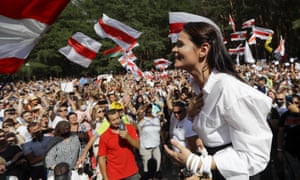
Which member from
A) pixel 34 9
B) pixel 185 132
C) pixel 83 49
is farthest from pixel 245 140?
pixel 83 49

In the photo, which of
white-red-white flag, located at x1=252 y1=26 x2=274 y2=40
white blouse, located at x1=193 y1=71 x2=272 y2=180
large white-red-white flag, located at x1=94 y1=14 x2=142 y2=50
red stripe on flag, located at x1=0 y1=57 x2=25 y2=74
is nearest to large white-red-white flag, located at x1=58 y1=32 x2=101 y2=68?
large white-red-white flag, located at x1=94 y1=14 x2=142 y2=50

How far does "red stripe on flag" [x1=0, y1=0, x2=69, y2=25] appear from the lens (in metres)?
3.19

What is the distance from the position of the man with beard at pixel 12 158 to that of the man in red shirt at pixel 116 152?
5.13ft

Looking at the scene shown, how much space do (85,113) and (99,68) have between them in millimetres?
39223

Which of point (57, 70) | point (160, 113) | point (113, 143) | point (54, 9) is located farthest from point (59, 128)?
point (57, 70)

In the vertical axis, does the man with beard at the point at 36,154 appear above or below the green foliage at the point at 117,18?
below

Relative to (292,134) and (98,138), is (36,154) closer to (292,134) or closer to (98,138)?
(98,138)

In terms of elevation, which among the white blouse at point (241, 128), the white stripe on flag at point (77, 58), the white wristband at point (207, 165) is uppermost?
the white stripe on flag at point (77, 58)

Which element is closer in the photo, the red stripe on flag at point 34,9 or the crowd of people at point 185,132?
the crowd of people at point 185,132

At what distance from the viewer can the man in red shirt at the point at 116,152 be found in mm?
5418

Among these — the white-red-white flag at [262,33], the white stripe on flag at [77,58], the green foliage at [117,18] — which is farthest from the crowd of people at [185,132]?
the green foliage at [117,18]

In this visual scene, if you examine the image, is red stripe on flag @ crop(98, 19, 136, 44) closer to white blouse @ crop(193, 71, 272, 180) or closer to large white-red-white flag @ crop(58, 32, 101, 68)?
large white-red-white flag @ crop(58, 32, 101, 68)

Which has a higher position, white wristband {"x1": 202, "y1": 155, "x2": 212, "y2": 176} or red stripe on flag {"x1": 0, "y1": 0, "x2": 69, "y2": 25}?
red stripe on flag {"x1": 0, "y1": 0, "x2": 69, "y2": 25}

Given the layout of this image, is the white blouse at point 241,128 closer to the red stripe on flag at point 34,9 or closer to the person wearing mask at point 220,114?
the person wearing mask at point 220,114
